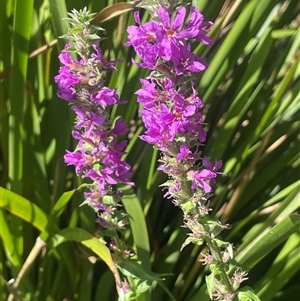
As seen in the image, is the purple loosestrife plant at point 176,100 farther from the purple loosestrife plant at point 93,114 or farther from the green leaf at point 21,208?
the green leaf at point 21,208

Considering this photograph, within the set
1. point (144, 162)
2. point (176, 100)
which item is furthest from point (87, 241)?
point (176, 100)

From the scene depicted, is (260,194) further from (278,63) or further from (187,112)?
(187,112)

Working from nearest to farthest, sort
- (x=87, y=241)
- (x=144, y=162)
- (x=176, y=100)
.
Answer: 1. (x=176, y=100)
2. (x=87, y=241)
3. (x=144, y=162)

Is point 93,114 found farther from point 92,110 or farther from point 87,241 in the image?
point 87,241

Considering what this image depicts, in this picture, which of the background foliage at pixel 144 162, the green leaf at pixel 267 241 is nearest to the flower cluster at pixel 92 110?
the background foliage at pixel 144 162

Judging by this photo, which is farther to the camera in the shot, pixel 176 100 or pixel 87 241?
pixel 87 241

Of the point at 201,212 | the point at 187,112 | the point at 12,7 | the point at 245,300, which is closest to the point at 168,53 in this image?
the point at 187,112
